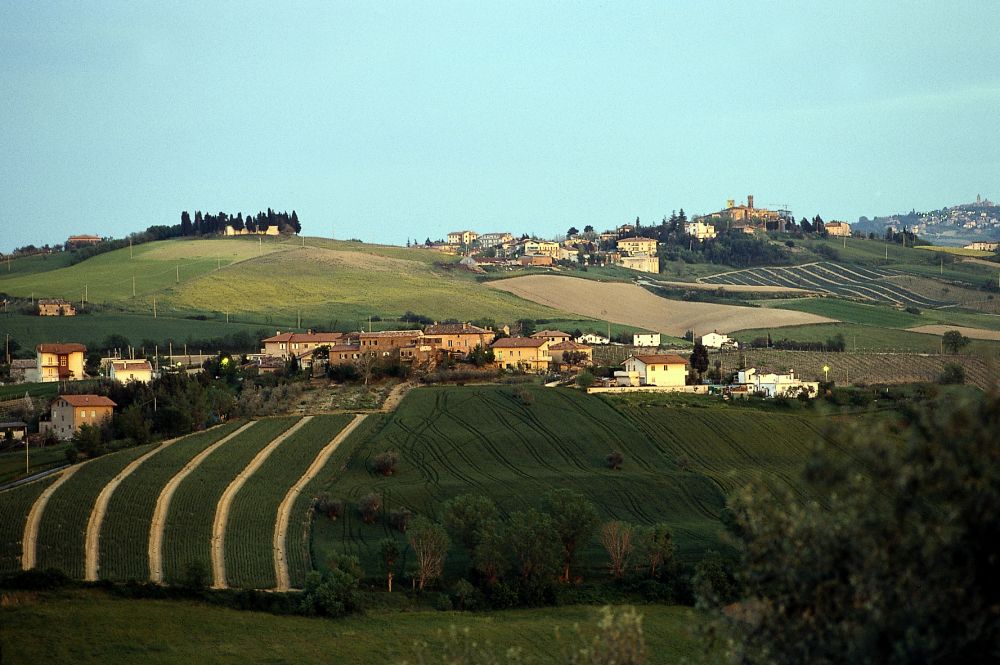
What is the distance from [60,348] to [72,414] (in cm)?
2249

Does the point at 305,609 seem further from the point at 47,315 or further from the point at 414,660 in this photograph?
the point at 47,315

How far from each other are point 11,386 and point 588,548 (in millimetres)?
52006

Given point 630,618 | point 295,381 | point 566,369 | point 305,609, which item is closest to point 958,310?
point 566,369

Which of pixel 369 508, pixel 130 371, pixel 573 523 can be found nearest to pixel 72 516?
pixel 369 508

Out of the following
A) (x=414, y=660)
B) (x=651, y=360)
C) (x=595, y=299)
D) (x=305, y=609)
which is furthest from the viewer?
(x=595, y=299)

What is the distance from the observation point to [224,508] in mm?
48094

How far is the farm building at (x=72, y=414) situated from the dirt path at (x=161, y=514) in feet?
44.1

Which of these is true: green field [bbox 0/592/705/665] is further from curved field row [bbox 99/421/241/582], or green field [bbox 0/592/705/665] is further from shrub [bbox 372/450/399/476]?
shrub [bbox 372/450/399/476]

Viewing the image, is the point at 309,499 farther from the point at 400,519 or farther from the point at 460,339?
the point at 460,339

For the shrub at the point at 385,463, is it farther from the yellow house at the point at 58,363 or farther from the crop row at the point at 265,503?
the yellow house at the point at 58,363

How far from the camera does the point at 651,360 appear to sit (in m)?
77.5

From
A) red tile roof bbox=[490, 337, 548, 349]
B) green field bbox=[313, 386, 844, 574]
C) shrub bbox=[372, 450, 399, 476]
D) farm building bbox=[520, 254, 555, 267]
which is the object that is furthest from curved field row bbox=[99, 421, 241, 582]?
farm building bbox=[520, 254, 555, 267]

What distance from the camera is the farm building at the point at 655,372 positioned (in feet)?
252

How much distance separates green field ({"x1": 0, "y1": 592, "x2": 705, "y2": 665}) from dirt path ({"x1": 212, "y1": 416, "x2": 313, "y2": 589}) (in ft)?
11.1
